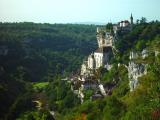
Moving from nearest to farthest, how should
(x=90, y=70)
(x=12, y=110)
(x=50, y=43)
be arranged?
(x=12, y=110) → (x=90, y=70) → (x=50, y=43)

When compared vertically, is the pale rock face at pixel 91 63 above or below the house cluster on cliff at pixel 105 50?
below

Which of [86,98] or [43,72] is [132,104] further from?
[43,72]

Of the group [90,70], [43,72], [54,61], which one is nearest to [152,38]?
[90,70]

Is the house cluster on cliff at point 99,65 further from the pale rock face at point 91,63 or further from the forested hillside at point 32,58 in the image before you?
the forested hillside at point 32,58

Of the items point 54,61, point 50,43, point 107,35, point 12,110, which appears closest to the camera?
point 12,110

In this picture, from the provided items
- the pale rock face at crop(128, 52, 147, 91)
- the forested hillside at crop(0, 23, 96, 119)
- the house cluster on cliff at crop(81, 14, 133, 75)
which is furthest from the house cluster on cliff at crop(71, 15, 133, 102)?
the forested hillside at crop(0, 23, 96, 119)

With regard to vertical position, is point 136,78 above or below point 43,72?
above

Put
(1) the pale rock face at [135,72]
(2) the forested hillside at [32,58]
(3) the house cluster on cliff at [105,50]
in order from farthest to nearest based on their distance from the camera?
(3) the house cluster on cliff at [105,50] → (2) the forested hillside at [32,58] → (1) the pale rock face at [135,72]

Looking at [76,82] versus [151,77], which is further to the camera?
[76,82]

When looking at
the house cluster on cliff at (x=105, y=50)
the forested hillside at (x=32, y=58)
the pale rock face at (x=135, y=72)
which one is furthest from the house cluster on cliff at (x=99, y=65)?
the forested hillside at (x=32, y=58)
